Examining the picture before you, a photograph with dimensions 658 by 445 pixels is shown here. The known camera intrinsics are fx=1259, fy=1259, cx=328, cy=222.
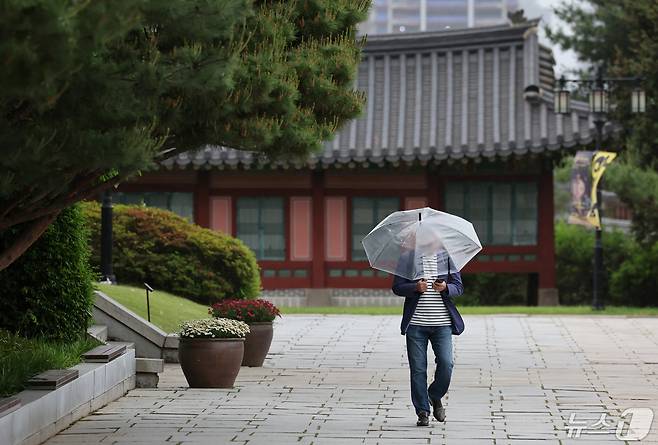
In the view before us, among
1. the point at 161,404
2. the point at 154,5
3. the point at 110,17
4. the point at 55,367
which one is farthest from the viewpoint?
the point at 161,404

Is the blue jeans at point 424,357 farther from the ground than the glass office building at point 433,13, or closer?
closer

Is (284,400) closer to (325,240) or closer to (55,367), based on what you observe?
(55,367)

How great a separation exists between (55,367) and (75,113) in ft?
15.3

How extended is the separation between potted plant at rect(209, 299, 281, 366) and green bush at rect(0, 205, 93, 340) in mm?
3290

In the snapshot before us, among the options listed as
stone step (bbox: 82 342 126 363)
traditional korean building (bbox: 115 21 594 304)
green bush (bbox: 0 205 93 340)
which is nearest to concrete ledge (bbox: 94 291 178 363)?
stone step (bbox: 82 342 126 363)

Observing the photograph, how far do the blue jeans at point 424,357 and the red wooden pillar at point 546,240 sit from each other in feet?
65.8

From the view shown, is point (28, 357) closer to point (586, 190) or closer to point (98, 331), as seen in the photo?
point (98, 331)

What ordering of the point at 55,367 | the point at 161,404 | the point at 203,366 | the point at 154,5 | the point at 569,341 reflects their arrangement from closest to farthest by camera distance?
the point at 154,5, the point at 55,367, the point at 161,404, the point at 203,366, the point at 569,341

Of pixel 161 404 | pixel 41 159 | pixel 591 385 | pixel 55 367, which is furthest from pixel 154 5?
pixel 591 385

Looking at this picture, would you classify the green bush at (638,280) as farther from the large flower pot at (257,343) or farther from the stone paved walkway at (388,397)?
the large flower pot at (257,343)

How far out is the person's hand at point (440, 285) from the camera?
439 inches

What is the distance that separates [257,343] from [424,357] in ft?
18.8

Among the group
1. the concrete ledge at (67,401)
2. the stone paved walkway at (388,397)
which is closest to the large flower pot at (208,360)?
the stone paved walkway at (388,397)

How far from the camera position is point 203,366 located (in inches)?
557
